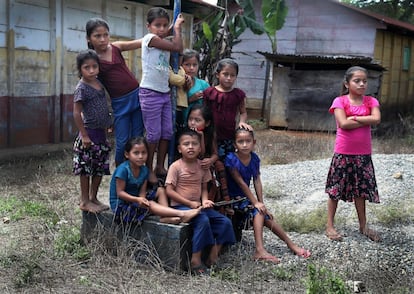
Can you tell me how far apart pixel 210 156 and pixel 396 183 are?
3.58 meters

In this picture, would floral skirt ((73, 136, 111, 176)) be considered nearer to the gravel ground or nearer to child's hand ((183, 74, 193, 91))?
child's hand ((183, 74, 193, 91))

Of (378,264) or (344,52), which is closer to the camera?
(378,264)

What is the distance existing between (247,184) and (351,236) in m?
1.15

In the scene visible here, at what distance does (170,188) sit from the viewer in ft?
13.7

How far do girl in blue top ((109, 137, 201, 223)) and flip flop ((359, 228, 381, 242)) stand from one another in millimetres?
1792

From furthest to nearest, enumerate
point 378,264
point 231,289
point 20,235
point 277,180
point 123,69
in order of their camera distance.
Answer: point 277,180
point 20,235
point 123,69
point 378,264
point 231,289

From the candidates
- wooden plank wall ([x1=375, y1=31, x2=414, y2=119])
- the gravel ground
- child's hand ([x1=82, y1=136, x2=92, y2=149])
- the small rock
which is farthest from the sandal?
wooden plank wall ([x1=375, y1=31, x2=414, y2=119])

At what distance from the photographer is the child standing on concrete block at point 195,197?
13.5ft

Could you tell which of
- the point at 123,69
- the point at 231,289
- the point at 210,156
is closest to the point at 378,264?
the point at 231,289

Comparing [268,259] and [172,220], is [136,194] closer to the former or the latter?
[172,220]

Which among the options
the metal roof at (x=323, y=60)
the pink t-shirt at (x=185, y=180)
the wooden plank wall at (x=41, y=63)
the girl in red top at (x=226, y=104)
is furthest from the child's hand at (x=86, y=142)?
the metal roof at (x=323, y=60)

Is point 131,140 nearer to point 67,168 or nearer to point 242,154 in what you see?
point 242,154

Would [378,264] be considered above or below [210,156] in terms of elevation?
below

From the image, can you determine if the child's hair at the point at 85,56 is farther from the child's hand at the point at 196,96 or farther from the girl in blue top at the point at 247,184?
the girl in blue top at the point at 247,184
